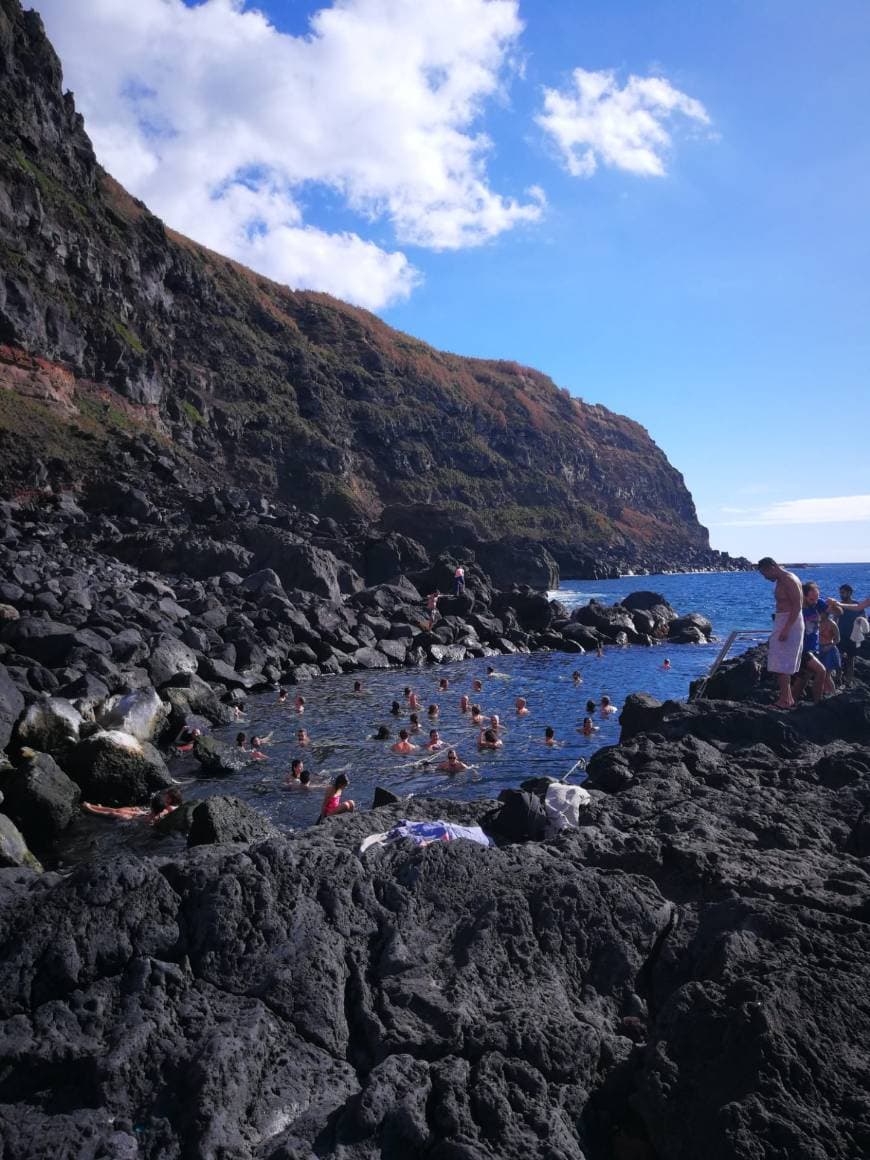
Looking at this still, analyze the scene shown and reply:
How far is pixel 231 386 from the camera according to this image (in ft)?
269

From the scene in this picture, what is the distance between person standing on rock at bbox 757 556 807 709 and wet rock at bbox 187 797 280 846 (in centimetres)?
762

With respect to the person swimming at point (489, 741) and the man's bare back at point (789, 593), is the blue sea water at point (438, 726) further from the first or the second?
the man's bare back at point (789, 593)

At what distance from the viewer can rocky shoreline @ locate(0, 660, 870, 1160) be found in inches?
138

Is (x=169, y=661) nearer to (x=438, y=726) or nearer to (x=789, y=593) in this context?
(x=438, y=726)

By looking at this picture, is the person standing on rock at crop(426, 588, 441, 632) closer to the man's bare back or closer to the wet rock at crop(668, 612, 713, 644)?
the wet rock at crop(668, 612, 713, 644)

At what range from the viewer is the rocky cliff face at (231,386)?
5484cm

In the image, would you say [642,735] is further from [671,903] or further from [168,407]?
[168,407]

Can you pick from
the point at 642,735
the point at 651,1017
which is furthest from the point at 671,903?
the point at 642,735

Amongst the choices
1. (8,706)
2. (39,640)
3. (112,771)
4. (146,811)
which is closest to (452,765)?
(146,811)

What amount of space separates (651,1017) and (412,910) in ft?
5.07

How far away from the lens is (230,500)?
1994 inches

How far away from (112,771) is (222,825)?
5.80m

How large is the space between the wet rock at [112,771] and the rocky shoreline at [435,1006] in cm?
796

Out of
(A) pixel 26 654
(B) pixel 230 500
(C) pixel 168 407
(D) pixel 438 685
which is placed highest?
(C) pixel 168 407
